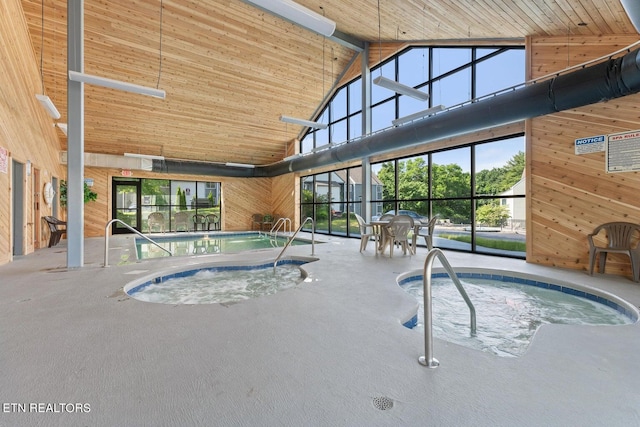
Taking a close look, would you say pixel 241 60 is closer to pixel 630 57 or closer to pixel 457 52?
pixel 457 52

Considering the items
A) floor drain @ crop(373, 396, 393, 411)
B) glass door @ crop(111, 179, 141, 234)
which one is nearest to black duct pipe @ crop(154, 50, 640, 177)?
floor drain @ crop(373, 396, 393, 411)

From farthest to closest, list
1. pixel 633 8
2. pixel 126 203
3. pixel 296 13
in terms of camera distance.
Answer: pixel 126 203
pixel 296 13
pixel 633 8

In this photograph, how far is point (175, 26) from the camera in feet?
21.0

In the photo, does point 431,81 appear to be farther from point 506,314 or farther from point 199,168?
point 199,168

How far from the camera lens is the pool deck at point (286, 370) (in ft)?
4.09

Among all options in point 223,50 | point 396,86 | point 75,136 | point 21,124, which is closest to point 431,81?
point 396,86

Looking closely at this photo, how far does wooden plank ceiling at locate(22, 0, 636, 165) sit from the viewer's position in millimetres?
4676

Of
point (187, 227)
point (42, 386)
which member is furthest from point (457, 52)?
point (187, 227)

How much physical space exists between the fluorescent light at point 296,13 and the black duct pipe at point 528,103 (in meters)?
3.01

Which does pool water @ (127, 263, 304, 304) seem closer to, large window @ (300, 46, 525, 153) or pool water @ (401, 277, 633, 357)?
pool water @ (401, 277, 633, 357)

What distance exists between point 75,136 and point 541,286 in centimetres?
715

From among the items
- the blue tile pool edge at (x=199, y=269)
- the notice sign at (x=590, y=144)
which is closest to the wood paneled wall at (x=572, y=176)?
the notice sign at (x=590, y=144)

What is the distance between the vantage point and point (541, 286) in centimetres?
386

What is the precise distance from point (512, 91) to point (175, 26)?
7044mm
